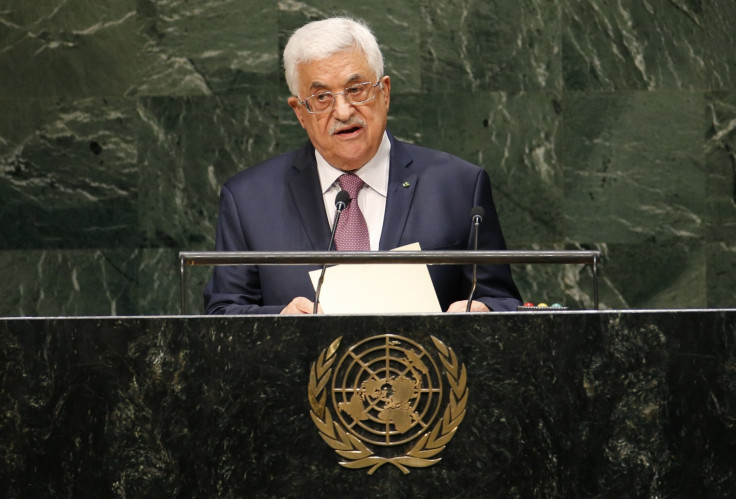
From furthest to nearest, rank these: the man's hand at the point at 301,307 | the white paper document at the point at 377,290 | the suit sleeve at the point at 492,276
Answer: the suit sleeve at the point at 492,276 < the man's hand at the point at 301,307 < the white paper document at the point at 377,290

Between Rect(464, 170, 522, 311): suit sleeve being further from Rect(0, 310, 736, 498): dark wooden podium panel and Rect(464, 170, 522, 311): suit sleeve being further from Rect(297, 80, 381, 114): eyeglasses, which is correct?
Rect(0, 310, 736, 498): dark wooden podium panel

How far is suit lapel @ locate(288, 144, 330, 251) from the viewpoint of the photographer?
3.46 m

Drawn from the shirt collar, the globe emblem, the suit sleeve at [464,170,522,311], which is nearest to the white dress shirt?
the shirt collar

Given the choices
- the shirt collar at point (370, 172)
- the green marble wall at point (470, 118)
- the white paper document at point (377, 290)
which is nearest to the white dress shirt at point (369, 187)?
the shirt collar at point (370, 172)

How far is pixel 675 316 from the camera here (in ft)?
7.53

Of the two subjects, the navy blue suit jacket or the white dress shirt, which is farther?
the white dress shirt

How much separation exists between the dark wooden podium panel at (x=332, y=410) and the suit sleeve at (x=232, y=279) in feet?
3.13

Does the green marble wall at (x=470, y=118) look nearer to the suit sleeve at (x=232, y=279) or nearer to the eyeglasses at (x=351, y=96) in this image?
the suit sleeve at (x=232, y=279)

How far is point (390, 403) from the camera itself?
2.28m

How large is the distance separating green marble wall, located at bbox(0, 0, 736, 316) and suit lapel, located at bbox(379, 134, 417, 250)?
1.61 m

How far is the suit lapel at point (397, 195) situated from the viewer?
135 inches

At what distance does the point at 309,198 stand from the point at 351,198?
224mm

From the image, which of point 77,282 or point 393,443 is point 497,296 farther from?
point 77,282

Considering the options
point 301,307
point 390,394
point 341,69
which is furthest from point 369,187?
point 390,394
